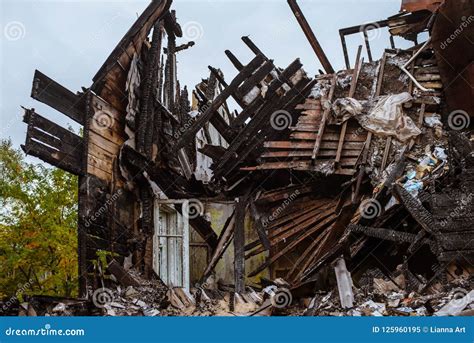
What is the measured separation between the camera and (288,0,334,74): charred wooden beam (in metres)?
14.1

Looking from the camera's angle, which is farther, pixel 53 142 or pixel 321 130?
pixel 321 130

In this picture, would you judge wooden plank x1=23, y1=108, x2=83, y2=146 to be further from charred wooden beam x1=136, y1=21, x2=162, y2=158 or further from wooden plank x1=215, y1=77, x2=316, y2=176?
wooden plank x1=215, y1=77, x2=316, y2=176

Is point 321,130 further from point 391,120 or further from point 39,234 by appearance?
point 39,234

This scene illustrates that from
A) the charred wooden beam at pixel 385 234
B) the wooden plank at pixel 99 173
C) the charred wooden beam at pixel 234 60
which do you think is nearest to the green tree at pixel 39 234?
the wooden plank at pixel 99 173

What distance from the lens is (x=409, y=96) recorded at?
40.5 ft

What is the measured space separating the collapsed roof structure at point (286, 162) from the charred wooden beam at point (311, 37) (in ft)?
0.09

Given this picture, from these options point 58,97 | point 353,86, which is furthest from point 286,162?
point 58,97

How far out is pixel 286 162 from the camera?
12484mm

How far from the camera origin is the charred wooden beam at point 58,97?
9.21 meters

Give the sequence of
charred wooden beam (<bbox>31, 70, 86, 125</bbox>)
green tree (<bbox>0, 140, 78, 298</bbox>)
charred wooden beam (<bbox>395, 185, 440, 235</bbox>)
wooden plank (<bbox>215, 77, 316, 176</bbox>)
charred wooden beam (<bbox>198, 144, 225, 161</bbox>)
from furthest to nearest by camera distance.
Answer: wooden plank (<bbox>215, 77, 316, 176</bbox>) → charred wooden beam (<bbox>198, 144, 225, 161</bbox>) → green tree (<bbox>0, 140, 78, 298</bbox>) → charred wooden beam (<bbox>31, 70, 86, 125</bbox>) → charred wooden beam (<bbox>395, 185, 440, 235</bbox>)

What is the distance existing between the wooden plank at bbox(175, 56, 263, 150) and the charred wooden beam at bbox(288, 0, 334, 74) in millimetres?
2219

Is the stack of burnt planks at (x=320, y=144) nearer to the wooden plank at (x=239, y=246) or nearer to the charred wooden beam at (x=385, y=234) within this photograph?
the wooden plank at (x=239, y=246)

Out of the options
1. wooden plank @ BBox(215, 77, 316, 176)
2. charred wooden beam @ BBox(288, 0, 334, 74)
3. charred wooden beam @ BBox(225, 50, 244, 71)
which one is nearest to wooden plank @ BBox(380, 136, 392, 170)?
wooden plank @ BBox(215, 77, 316, 176)

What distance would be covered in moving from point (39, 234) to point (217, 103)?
14.5 ft
